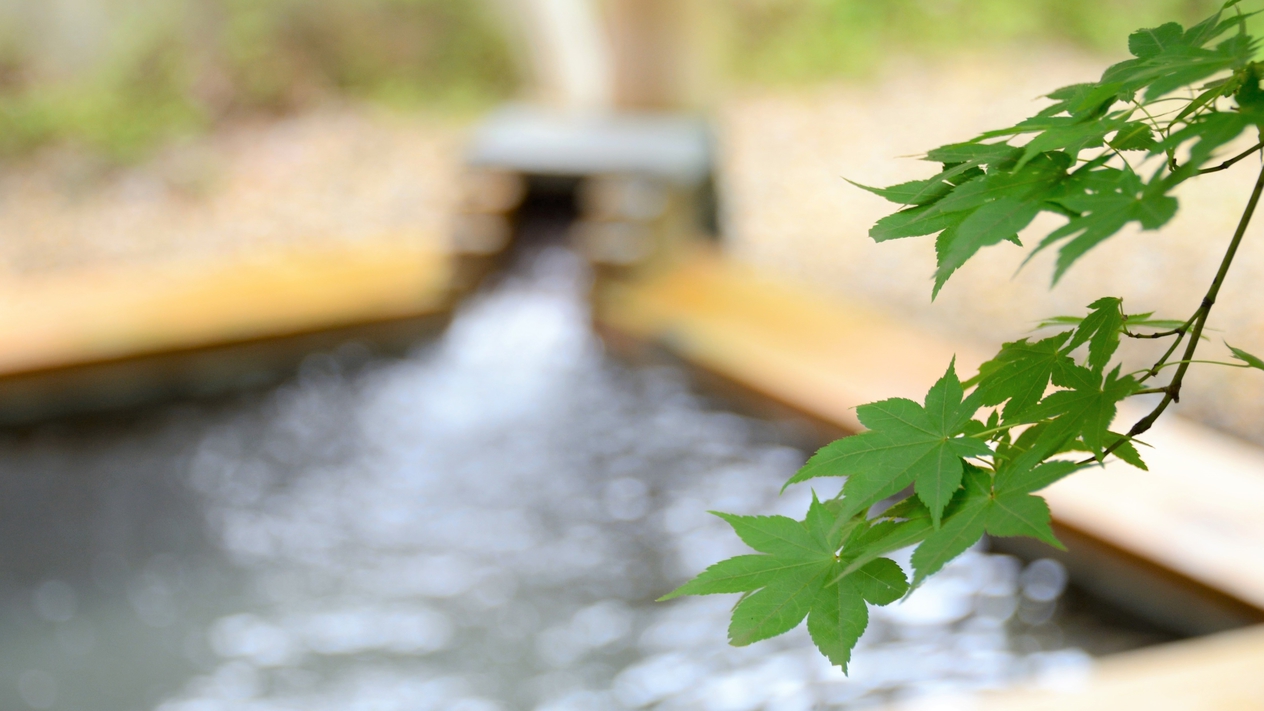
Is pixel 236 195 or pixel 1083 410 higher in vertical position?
pixel 236 195

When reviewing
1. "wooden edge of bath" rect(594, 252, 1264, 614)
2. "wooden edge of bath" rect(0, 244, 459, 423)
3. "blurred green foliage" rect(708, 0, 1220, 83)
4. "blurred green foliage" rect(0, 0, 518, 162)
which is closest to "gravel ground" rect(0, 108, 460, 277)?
"blurred green foliage" rect(0, 0, 518, 162)

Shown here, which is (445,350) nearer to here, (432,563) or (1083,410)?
(432,563)

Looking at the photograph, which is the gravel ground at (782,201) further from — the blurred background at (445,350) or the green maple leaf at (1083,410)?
the green maple leaf at (1083,410)

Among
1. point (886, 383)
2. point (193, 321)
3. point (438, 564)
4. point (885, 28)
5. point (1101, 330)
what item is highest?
point (885, 28)

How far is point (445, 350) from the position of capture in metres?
4.21

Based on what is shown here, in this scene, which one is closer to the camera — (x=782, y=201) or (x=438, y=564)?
(x=438, y=564)

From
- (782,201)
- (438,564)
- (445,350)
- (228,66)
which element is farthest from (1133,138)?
(228,66)

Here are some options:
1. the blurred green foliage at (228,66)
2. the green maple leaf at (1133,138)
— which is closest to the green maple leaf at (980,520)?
the green maple leaf at (1133,138)

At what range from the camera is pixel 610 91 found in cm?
502

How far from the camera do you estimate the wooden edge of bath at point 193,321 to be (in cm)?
369

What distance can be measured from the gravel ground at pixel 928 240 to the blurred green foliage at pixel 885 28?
0.86 feet

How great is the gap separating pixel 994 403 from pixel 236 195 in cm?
691

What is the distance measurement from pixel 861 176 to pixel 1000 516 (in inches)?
252

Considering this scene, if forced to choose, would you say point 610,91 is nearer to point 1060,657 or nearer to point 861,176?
point 861,176
